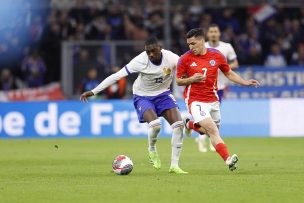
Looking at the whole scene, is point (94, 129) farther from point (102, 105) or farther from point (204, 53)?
Result: point (204, 53)

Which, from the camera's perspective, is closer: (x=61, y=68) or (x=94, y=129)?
(x=94, y=129)

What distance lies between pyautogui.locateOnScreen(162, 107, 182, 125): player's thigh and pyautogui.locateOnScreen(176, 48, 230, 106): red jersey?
605mm

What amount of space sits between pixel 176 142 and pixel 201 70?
47.2 inches

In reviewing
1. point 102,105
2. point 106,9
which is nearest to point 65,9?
point 106,9

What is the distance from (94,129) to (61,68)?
381 centimetres

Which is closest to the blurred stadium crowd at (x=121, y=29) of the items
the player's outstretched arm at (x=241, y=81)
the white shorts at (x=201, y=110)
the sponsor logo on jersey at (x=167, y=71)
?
the sponsor logo on jersey at (x=167, y=71)

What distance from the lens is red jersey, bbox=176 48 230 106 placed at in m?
14.0

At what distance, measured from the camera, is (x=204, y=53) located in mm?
14117

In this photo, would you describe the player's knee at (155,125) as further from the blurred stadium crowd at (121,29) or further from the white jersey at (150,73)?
the blurred stadium crowd at (121,29)

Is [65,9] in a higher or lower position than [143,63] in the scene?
higher

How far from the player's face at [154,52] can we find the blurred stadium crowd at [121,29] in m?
13.4

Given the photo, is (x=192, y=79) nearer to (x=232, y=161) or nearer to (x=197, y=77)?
(x=197, y=77)

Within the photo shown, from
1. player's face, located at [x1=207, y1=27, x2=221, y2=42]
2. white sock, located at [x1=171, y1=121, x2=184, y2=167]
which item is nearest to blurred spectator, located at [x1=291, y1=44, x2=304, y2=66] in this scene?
player's face, located at [x1=207, y1=27, x2=221, y2=42]

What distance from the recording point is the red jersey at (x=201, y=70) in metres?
14.0
